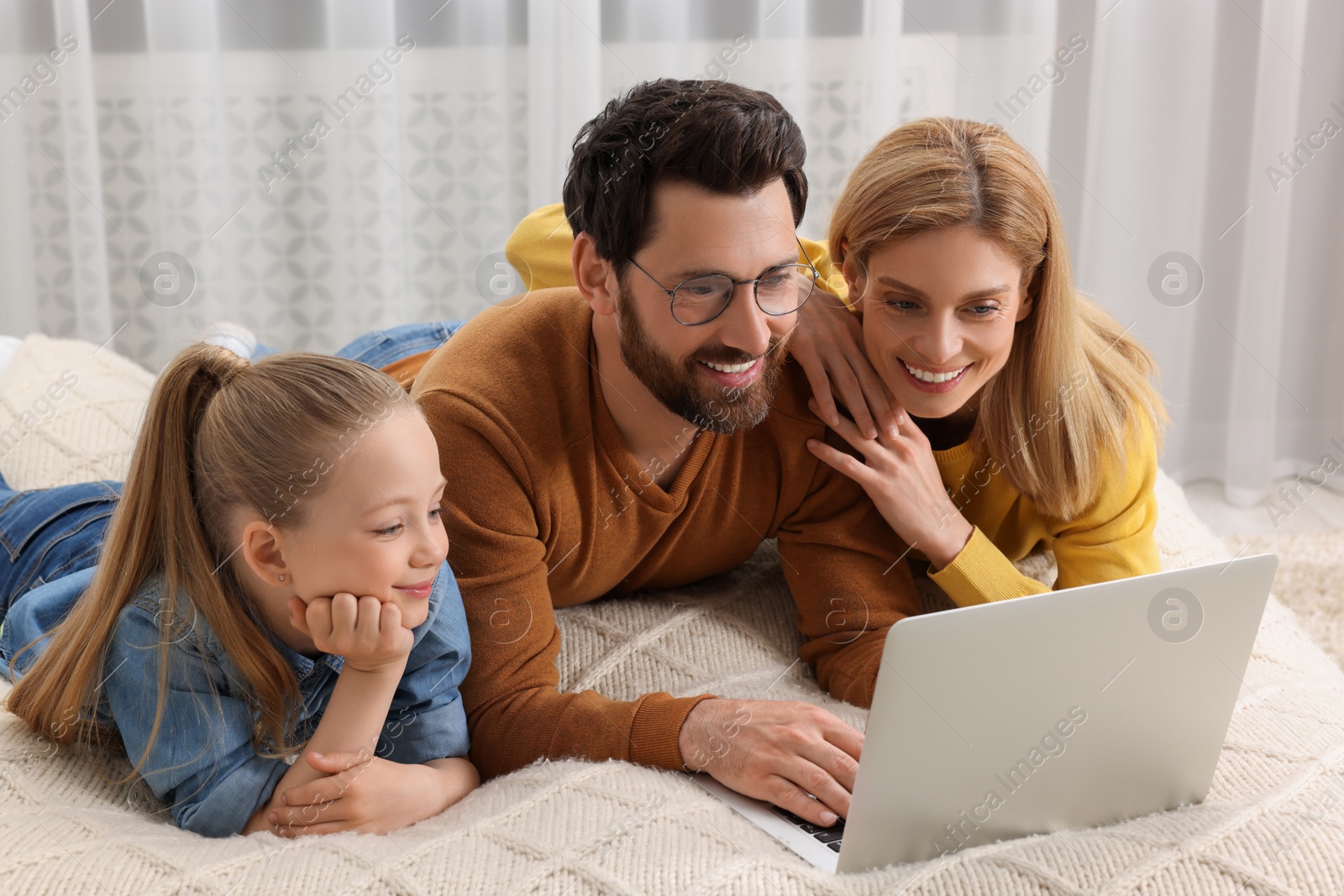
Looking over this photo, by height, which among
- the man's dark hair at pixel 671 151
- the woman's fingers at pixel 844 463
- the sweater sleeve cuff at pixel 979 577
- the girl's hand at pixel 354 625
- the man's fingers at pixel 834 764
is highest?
the man's dark hair at pixel 671 151

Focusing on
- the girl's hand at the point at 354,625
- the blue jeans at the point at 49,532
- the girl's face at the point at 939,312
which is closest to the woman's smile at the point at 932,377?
the girl's face at the point at 939,312

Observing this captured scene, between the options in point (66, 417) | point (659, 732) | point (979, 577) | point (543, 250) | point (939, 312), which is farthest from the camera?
point (543, 250)

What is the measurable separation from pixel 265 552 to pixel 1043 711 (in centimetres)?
71

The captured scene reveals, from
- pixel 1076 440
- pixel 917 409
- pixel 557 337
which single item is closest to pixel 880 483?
pixel 917 409

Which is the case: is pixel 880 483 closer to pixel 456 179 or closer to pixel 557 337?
pixel 557 337

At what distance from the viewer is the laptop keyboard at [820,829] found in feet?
3.41

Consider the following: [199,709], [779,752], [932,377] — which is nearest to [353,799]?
[199,709]

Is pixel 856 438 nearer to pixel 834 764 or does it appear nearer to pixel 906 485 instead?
pixel 906 485

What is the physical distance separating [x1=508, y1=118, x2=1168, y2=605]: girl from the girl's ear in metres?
0.63

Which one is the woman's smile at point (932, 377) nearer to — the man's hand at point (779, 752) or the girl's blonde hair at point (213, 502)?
the man's hand at point (779, 752)

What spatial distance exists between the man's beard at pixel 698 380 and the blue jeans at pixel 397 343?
70 cm

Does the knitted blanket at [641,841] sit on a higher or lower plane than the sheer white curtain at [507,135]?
lower

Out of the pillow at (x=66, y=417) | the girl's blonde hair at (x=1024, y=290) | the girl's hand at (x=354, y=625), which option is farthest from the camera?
the pillow at (x=66, y=417)

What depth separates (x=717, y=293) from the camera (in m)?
1.20
